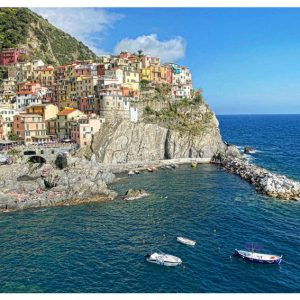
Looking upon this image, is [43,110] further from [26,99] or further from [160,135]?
[160,135]

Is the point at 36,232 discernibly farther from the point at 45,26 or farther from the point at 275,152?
the point at 45,26

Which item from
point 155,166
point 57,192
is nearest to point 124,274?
point 57,192

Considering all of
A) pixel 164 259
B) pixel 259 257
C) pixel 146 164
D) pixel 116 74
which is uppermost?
pixel 116 74

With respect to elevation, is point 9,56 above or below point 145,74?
above

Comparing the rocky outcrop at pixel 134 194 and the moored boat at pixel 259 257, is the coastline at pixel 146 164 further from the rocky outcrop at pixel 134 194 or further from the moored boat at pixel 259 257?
the moored boat at pixel 259 257

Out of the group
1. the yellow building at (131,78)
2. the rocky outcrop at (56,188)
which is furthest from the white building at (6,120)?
the yellow building at (131,78)

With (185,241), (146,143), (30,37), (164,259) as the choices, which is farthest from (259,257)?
(30,37)

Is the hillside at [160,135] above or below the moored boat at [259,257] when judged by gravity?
above

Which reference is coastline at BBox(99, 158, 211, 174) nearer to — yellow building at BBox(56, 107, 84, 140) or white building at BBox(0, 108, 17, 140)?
yellow building at BBox(56, 107, 84, 140)
